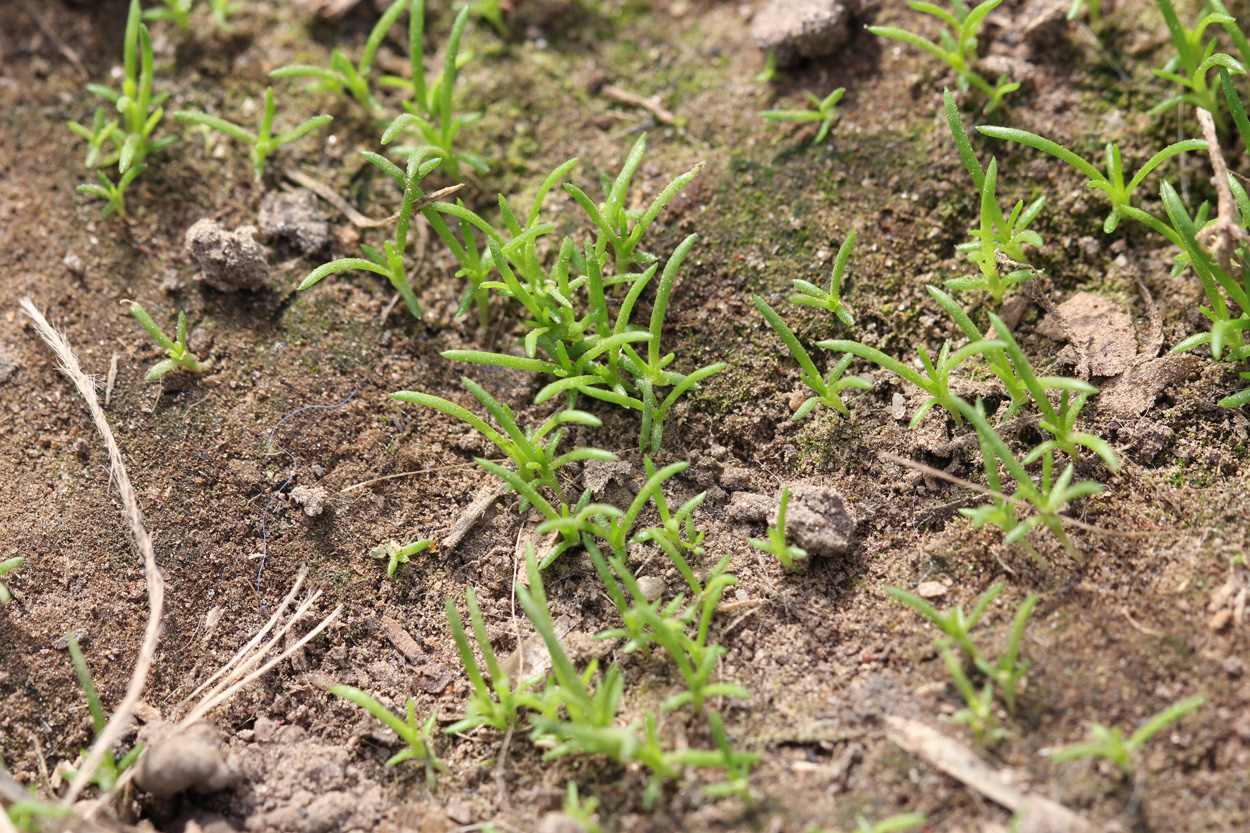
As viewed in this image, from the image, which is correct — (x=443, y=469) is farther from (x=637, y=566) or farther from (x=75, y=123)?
(x=75, y=123)

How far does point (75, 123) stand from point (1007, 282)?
2.93 metres

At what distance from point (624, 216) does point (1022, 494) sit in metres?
1.28

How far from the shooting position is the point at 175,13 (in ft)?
9.57

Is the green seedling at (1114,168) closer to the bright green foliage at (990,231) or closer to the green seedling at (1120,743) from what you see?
the bright green foliage at (990,231)

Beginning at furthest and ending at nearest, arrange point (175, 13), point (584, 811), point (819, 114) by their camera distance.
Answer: point (175, 13) < point (819, 114) < point (584, 811)

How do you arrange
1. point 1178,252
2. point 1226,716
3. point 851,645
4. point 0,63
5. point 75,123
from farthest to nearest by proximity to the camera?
point 0,63 → point 75,123 → point 1178,252 → point 851,645 → point 1226,716

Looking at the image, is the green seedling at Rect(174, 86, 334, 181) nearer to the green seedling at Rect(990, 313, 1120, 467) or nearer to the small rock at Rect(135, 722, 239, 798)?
the small rock at Rect(135, 722, 239, 798)

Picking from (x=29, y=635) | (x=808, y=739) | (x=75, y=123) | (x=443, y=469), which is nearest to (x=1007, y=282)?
(x=808, y=739)

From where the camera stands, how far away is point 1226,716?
1.86m

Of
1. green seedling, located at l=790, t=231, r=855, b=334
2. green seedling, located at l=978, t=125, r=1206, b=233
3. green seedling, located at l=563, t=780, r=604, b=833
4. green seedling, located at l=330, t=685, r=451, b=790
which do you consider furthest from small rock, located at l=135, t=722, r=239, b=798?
green seedling, located at l=978, t=125, r=1206, b=233

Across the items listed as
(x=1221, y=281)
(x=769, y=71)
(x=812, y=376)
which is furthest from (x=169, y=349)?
(x=1221, y=281)

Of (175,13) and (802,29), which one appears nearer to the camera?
(802,29)

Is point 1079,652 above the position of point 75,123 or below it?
below

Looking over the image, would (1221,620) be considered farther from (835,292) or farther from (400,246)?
(400,246)
